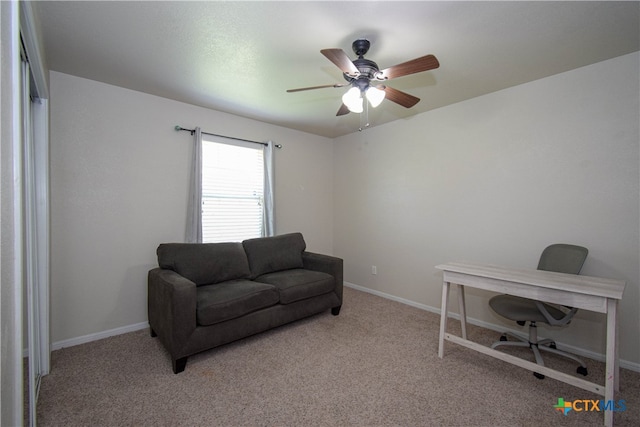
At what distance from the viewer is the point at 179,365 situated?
7.30 feet

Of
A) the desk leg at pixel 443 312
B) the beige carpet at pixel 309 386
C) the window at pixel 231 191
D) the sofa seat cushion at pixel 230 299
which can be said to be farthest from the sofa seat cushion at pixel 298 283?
the desk leg at pixel 443 312

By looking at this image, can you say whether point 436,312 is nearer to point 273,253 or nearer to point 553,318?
point 553,318

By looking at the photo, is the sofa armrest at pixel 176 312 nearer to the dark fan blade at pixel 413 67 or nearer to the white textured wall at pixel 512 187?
the dark fan blade at pixel 413 67

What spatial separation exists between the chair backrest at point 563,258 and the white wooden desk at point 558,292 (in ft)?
0.60

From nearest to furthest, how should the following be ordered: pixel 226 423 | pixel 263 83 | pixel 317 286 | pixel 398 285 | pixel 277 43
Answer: pixel 226 423
pixel 277 43
pixel 263 83
pixel 317 286
pixel 398 285

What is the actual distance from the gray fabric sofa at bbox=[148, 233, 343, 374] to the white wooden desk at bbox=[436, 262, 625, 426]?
1.40m

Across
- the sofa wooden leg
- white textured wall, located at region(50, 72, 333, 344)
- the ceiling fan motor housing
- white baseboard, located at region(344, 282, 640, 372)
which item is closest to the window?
white textured wall, located at region(50, 72, 333, 344)

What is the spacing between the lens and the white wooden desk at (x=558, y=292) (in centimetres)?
170

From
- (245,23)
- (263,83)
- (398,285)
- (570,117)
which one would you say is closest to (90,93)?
(263,83)

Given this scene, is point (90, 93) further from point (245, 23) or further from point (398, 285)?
point (398, 285)

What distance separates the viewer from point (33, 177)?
1946mm

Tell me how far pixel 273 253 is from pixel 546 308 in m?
2.71

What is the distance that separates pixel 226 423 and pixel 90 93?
3097mm

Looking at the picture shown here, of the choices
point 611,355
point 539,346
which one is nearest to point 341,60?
point 611,355
